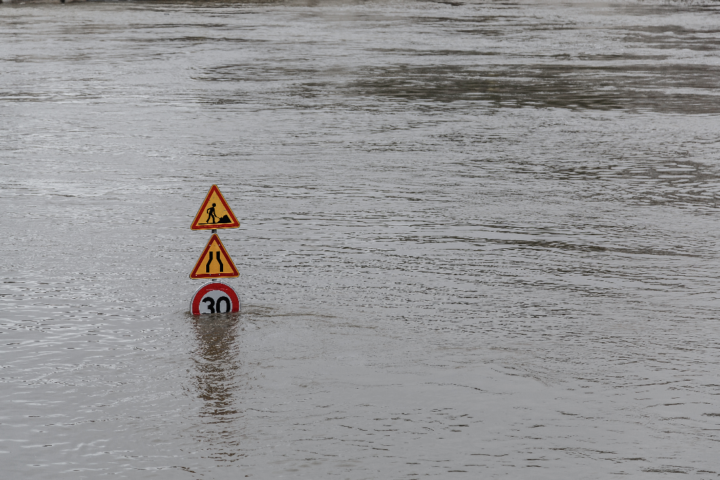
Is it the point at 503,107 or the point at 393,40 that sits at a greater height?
the point at 393,40

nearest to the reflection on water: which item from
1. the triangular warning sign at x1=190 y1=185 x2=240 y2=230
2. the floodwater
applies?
the floodwater

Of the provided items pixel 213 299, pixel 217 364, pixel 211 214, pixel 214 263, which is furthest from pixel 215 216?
pixel 217 364

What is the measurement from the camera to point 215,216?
8586mm

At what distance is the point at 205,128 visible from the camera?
18.4 m

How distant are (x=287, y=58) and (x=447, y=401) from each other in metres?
24.8

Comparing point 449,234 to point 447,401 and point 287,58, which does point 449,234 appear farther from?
point 287,58

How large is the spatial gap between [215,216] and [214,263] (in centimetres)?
36

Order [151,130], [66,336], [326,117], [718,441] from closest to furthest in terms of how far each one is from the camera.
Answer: [718,441], [66,336], [151,130], [326,117]

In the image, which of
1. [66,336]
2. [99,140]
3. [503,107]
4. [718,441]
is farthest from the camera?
[503,107]

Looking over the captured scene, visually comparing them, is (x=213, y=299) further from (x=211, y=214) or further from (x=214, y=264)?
(x=211, y=214)

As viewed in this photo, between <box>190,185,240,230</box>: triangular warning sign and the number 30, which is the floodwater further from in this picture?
<box>190,185,240,230</box>: triangular warning sign

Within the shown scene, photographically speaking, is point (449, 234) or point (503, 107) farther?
point (503, 107)

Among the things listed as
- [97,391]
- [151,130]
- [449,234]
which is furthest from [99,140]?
[97,391]

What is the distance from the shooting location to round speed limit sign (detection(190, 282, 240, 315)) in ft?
28.4
